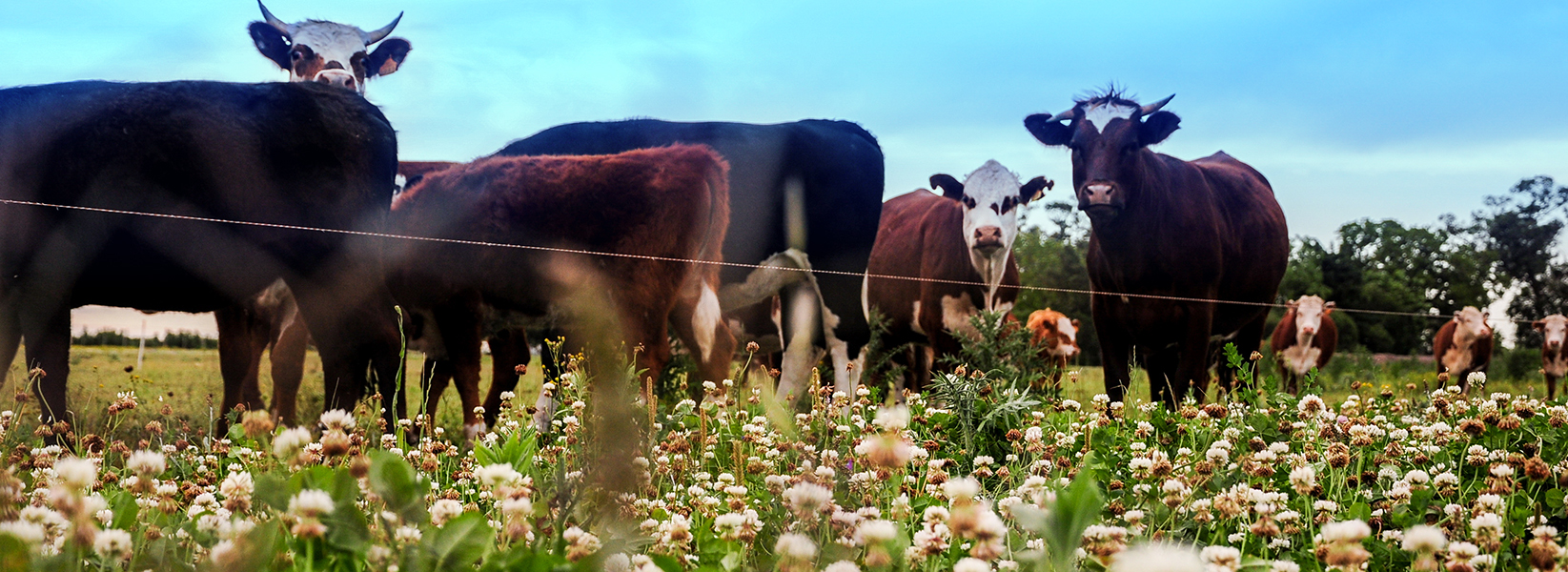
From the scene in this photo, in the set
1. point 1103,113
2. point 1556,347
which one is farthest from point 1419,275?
point 1103,113

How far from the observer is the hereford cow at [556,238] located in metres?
5.23

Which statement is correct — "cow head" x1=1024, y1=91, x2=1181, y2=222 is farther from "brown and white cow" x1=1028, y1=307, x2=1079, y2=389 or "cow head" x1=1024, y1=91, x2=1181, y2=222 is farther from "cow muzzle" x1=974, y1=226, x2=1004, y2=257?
"brown and white cow" x1=1028, y1=307, x2=1079, y2=389

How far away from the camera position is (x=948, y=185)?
998 centimetres

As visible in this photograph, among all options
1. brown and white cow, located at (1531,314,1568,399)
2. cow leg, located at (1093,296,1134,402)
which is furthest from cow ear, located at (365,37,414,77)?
brown and white cow, located at (1531,314,1568,399)

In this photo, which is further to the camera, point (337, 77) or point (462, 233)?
point (337, 77)

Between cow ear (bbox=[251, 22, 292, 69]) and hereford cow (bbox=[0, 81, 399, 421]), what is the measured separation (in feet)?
11.6

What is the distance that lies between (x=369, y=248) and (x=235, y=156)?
665mm

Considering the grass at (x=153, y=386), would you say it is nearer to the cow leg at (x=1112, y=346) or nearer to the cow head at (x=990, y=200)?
the cow leg at (x=1112, y=346)

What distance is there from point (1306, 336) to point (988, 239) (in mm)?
8675

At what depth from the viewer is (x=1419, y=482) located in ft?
8.13

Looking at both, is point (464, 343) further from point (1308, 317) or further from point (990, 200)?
point (1308, 317)

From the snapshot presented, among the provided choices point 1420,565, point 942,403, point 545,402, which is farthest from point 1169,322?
point 1420,565

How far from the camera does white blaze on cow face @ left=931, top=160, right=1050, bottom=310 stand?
31.0 ft

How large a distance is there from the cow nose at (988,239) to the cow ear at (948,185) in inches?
31.8
